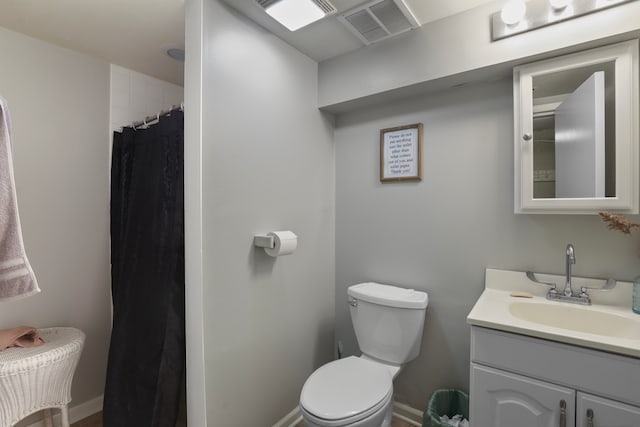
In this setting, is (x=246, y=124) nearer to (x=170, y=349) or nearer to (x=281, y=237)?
(x=281, y=237)

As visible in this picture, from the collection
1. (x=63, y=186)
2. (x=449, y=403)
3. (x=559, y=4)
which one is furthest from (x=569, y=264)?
(x=63, y=186)

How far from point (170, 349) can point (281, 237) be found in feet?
2.50

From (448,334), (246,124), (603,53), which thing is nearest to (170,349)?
(246,124)

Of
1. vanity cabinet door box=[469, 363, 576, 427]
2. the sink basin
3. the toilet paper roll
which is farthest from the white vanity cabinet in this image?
the toilet paper roll

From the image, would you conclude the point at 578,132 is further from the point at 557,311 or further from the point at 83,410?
the point at 83,410

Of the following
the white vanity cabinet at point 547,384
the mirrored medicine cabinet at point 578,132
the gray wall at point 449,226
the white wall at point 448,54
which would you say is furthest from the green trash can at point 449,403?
the white wall at point 448,54

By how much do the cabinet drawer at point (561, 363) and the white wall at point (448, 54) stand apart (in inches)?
47.5

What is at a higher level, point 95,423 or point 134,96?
point 134,96

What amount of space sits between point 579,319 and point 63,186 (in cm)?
278

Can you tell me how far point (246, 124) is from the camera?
1550 mm

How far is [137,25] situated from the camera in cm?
160

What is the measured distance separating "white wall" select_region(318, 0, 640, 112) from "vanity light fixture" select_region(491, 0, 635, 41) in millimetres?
24

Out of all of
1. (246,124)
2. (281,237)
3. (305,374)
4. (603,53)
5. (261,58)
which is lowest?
(305,374)

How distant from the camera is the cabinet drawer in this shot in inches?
38.1
